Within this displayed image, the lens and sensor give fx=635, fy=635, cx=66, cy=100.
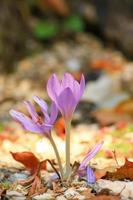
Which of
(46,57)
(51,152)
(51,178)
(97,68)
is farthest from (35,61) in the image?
(51,178)

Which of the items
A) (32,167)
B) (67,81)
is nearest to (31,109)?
(67,81)

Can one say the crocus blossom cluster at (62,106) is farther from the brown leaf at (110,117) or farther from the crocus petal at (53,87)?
the brown leaf at (110,117)

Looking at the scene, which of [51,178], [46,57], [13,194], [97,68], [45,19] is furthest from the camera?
[45,19]

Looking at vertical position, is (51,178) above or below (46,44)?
below

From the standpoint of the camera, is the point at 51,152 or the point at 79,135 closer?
the point at 51,152

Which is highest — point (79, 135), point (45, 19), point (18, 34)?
point (45, 19)

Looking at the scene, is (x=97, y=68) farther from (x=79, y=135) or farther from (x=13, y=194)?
(x=13, y=194)

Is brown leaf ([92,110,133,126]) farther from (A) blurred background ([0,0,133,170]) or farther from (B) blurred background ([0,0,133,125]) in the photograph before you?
(B) blurred background ([0,0,133,125])

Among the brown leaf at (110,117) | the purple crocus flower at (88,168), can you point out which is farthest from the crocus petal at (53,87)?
the brown leaf at (110,117)

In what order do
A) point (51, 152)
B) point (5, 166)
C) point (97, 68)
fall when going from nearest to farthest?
point (5, 166) → point (51, 152) → point (97, 68)
